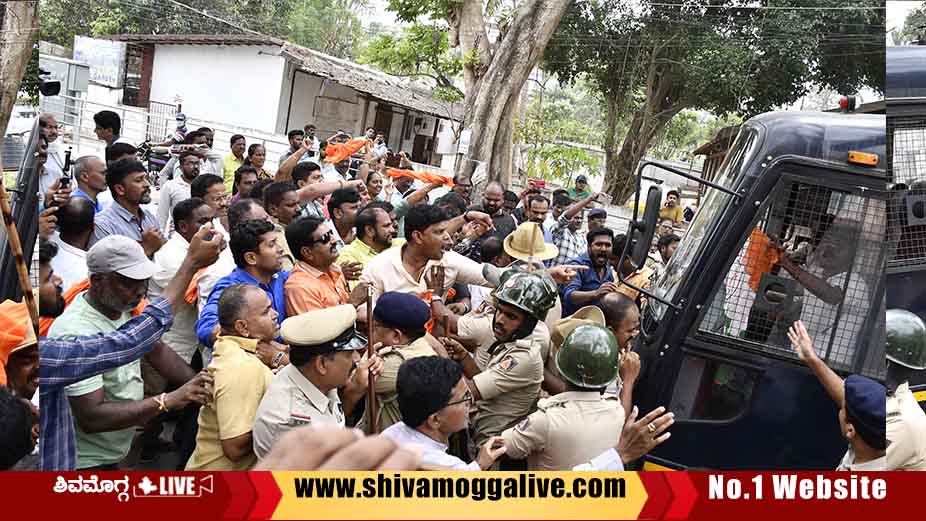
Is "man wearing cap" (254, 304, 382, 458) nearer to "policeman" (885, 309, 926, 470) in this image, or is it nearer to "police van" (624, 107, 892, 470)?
"police van" (624, 107, 892, 470)

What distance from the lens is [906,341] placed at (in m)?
2.43

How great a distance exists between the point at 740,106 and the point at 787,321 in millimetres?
851

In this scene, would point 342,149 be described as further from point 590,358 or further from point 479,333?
point 590,358

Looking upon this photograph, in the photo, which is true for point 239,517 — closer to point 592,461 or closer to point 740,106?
point 592,461

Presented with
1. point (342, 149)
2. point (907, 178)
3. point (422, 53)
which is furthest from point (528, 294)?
point (422, 53)

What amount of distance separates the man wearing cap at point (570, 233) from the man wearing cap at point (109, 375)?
2061 millimetres

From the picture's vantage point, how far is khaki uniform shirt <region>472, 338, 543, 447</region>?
2910 mm

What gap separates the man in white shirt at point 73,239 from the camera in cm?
270

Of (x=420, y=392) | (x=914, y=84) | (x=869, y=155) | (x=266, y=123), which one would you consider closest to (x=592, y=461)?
(x=420, y=392)

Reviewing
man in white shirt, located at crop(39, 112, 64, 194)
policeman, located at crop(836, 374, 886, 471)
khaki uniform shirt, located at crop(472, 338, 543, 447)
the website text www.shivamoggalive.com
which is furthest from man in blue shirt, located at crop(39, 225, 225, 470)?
policeman, located at crop(836, 374, 886, 471)

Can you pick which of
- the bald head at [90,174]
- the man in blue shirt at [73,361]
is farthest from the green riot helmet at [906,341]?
the bald head at [90,174]

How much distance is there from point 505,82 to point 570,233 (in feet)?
3.24

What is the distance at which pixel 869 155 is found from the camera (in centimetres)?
274

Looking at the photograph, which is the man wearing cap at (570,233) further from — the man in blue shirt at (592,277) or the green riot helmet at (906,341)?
the green riot helmet at (906,341)
